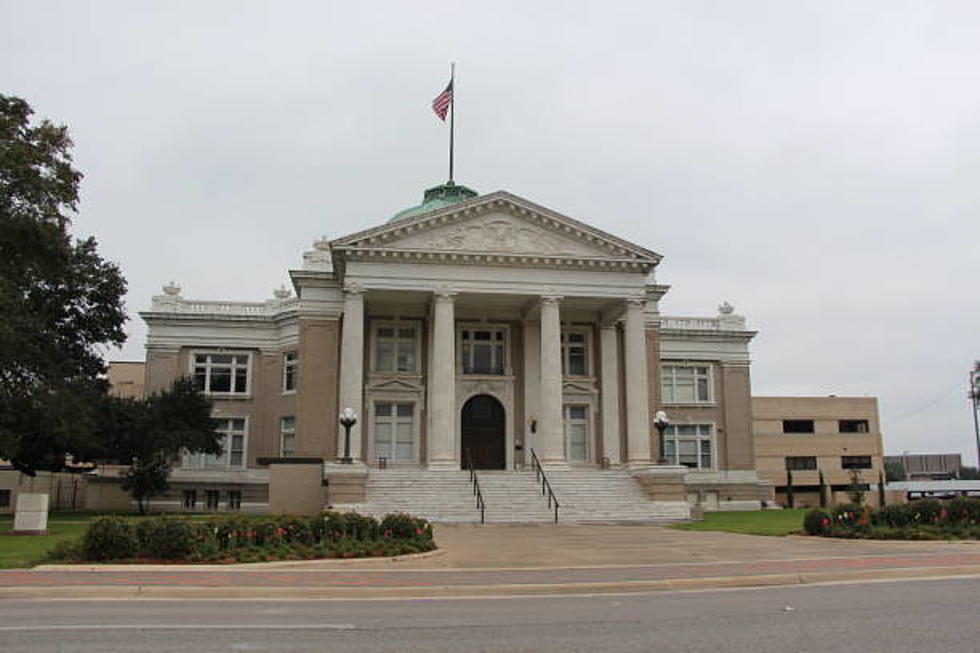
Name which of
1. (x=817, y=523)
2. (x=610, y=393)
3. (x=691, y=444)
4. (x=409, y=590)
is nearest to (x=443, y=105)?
(x=610, y=393)

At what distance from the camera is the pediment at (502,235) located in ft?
128

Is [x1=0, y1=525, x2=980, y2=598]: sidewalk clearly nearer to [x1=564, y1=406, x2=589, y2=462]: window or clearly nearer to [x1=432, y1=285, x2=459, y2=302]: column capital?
[x1=432, y1=285, x2=459, y2=302]: column capital

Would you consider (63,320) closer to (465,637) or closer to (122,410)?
(122,410)

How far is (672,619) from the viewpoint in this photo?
10430 mm

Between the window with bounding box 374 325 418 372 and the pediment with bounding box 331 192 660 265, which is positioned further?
the window with bounding box 374 325 418 372

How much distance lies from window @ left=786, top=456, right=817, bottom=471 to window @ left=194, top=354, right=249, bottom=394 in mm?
41598

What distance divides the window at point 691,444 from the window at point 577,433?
10.3 m

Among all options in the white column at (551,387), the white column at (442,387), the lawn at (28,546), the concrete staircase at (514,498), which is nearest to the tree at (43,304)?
the lawn at (28,546)

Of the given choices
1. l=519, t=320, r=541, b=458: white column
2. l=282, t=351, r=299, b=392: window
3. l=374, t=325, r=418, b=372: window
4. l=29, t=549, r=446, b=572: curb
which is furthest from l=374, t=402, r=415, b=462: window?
l=29, t=549, r=446, b=572: curb

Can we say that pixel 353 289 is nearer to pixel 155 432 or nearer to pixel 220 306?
pixel 155 432

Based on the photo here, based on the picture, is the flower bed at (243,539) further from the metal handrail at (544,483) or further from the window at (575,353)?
the window at (575,353)

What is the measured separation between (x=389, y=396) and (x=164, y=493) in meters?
13.8

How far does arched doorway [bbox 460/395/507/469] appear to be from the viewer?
4256cm

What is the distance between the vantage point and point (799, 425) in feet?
233
